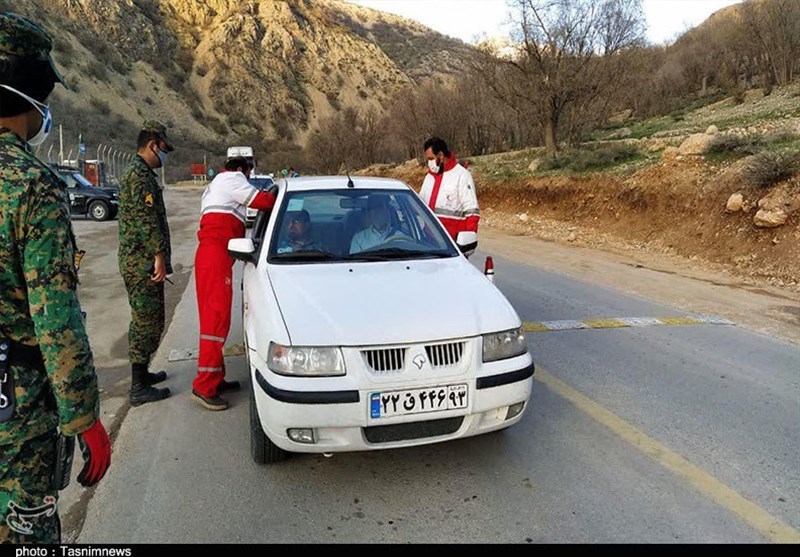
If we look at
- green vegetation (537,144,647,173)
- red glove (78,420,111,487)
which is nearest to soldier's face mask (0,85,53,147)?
red glove (78,420,111,487)

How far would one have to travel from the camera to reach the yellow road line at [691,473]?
9.16 feet

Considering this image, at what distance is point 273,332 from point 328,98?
240 feet

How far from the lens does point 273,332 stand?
3.07m

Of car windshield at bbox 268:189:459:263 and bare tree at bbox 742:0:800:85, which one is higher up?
bare tree at bbox 742:0:800:85

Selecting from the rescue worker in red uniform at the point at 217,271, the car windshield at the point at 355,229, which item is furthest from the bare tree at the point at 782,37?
the rescue worker in red uniform at the point at 217,271

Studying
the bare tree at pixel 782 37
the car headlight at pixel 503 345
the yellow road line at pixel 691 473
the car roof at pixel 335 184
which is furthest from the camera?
the bare tree at pixel 782 37

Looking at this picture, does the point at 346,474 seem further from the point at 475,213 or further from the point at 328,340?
the point at 475,213

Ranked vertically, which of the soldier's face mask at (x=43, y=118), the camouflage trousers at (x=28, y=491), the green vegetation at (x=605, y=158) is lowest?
the camouflage trousers at (x=28, y=491)

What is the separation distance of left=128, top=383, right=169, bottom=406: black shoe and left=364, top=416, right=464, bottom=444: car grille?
88.9 inches

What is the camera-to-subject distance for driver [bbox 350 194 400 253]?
13.8 feet

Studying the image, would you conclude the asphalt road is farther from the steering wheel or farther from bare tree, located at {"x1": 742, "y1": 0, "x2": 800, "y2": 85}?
bare tree, located at {"x1": 742, "y1": 0, "x2": 800, "y2": 85}

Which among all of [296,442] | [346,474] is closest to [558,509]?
[346,474]

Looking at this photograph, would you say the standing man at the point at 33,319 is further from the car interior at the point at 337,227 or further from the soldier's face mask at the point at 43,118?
the car interior at the point at 337,227

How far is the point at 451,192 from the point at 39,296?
15.8 feet
